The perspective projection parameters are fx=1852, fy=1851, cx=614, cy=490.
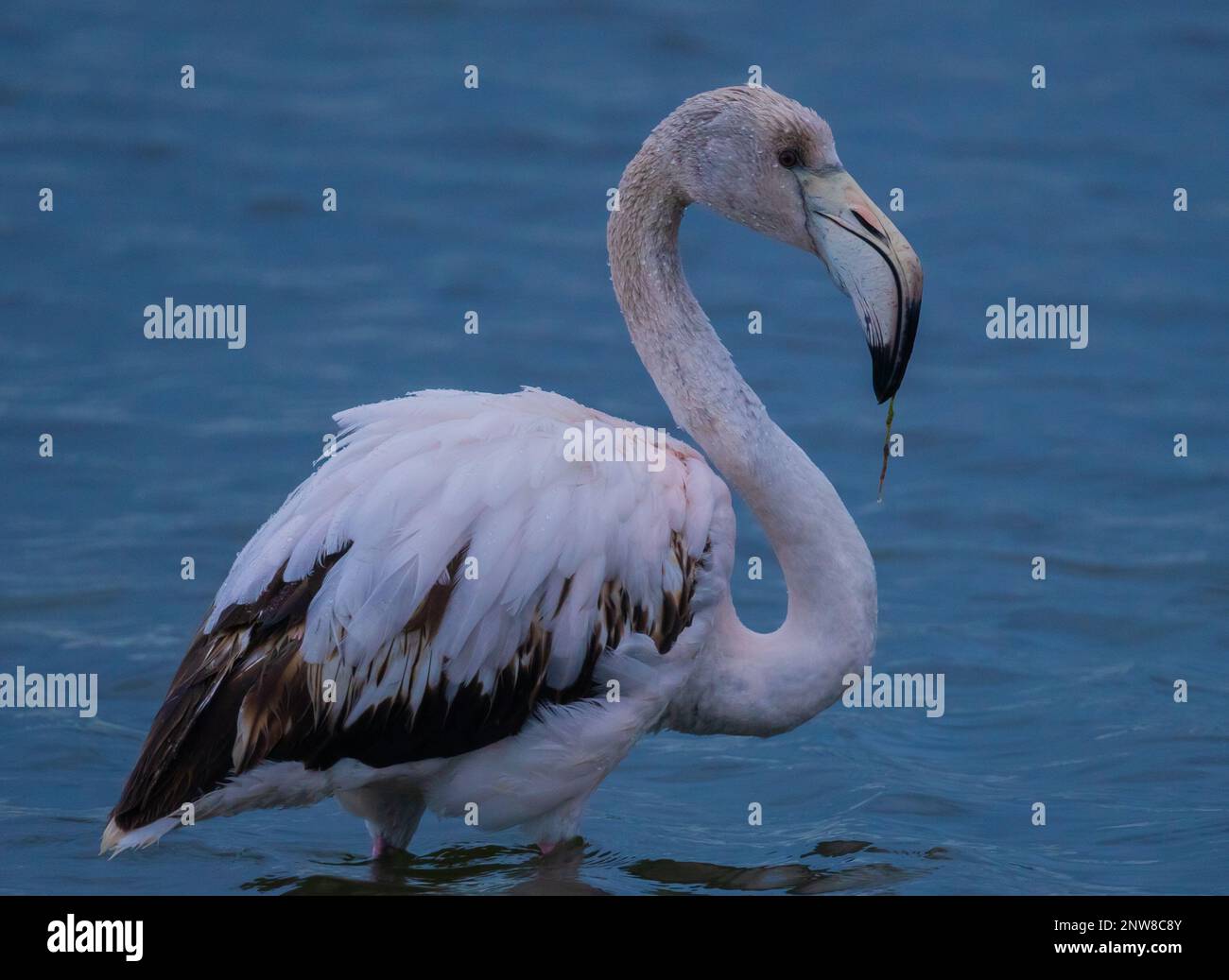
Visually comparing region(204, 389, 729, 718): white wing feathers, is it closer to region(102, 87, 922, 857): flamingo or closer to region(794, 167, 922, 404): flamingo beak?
region(102, 87, 922, 857): flamingo

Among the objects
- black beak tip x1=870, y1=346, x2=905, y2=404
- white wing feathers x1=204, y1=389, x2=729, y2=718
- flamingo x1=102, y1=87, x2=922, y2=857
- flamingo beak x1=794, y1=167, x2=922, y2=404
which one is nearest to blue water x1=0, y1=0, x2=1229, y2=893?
flamingo x1=102, y1=87, x2=922, y2=857

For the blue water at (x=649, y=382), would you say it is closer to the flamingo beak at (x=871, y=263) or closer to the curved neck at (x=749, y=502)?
the curved neck at (x=749, y=502)

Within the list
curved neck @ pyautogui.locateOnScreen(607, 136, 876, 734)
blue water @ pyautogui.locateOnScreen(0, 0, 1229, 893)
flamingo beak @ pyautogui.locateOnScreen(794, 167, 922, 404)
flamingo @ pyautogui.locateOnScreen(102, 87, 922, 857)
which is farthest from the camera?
blue water @ pyautogui.locateOnScreen(0, 0, 1229, 893)

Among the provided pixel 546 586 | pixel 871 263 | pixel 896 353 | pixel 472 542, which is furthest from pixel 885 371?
pixel 472 542

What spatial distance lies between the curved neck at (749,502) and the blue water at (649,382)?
0.77 metres

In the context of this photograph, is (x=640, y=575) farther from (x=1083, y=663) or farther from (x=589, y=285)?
(x=589, y=285)

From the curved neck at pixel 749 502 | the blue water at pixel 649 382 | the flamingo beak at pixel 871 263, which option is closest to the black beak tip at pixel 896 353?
the flamingo beak at pixel 871 263

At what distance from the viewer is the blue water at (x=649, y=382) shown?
723 cm

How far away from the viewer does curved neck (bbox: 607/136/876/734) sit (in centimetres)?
620

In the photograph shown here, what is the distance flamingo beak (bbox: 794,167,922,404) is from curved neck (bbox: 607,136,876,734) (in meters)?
0.46

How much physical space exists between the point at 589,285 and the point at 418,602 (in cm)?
725

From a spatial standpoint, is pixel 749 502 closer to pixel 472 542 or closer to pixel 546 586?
pixel 546 586

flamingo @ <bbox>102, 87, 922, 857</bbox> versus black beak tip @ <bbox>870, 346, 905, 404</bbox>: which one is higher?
black beak tip @ <bbox>870, 346, 905, 404</bbox>
